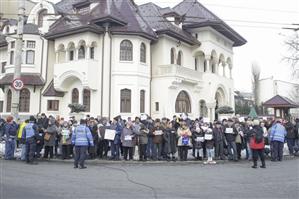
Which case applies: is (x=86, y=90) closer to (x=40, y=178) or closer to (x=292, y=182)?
(x=40, y=178)

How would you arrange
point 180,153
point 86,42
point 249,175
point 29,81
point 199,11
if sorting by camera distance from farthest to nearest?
point 199,11 < point 29,81 < point 86,42 < point 180,153 < point 249,175

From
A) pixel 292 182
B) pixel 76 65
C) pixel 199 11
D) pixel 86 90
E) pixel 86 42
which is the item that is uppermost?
pixel 199 11

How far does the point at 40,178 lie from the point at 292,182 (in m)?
7.63

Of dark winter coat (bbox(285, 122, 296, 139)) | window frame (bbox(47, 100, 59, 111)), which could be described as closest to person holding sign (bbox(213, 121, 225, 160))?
dark winter coat (bbox(285, 122, 296, 139))

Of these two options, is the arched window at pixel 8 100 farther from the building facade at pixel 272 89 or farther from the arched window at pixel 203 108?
the building facade at pixel 272 89

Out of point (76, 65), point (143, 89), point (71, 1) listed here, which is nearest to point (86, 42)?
point (76, 65)

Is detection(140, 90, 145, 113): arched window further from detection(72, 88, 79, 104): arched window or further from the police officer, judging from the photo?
the police officer

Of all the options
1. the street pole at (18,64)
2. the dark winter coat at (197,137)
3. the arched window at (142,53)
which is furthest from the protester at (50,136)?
the arched window at (142,53)

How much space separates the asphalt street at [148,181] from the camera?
8.28 metres

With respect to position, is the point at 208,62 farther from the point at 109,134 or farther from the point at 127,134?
the point at 109,134

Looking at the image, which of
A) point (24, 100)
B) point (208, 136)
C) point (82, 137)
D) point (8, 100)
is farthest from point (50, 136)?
point (8, 100)

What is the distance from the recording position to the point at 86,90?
28812 mm

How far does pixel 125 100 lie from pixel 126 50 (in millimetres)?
4247

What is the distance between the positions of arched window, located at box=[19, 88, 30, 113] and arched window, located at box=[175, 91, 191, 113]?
1353 centimetres
